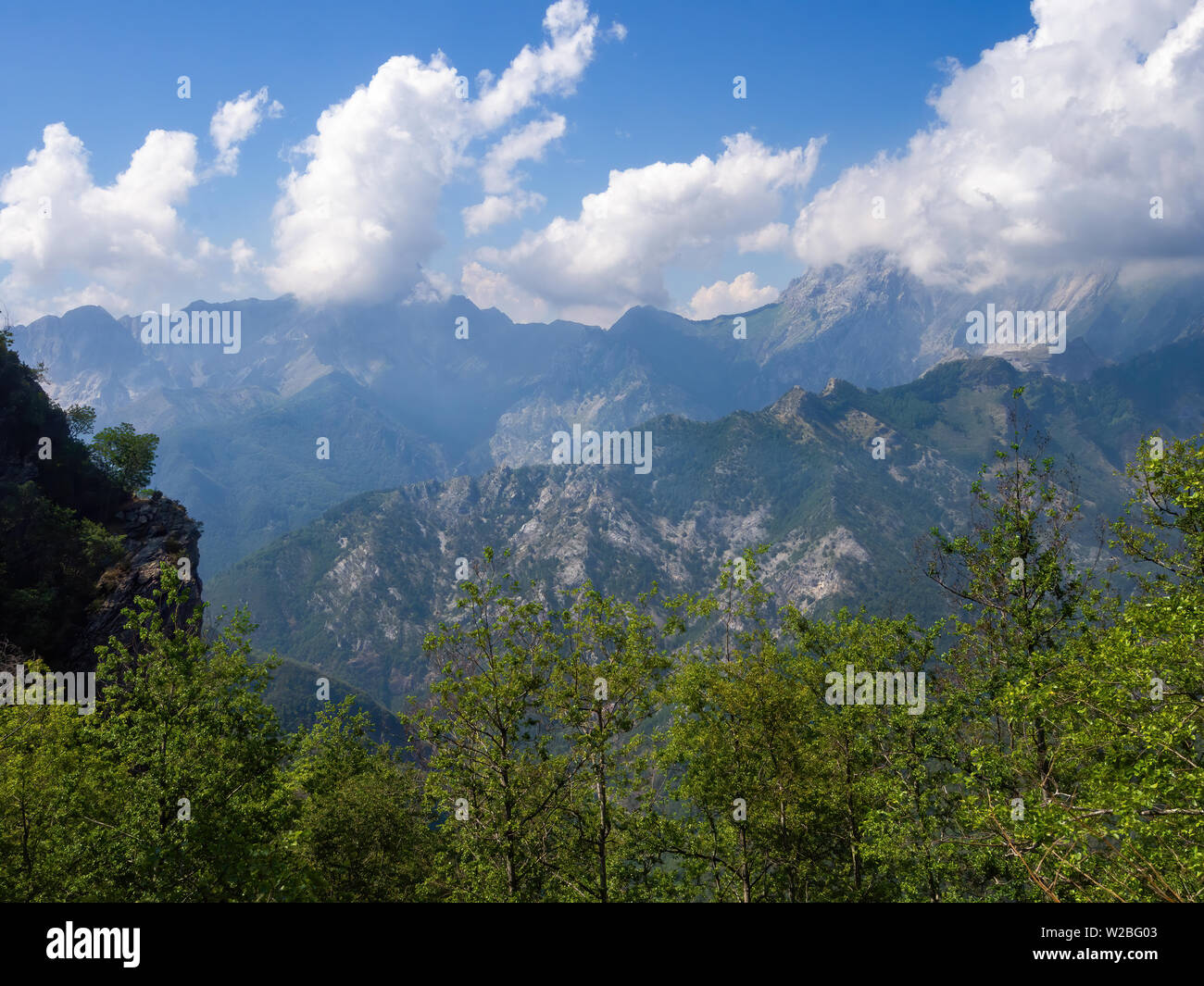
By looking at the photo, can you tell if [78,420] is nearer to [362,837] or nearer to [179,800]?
[362,837]

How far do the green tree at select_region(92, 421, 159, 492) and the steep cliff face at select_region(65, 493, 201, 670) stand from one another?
687cm

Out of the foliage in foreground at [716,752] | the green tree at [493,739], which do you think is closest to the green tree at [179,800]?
the foliage in foreground at [716,752]

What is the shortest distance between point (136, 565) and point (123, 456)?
31261mm

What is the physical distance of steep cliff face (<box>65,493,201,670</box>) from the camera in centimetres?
6856

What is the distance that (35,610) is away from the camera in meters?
65.6

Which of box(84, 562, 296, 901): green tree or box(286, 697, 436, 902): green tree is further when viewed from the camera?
box(286, 697, 436, 902): green tree

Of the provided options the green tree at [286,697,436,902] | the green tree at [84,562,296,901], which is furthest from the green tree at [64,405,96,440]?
the green tree at [84,562,296,901]

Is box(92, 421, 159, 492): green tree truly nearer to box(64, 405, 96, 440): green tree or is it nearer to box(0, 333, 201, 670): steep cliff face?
box(0, 333, 201, 670): steep cliff face

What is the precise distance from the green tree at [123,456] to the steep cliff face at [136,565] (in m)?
6.87

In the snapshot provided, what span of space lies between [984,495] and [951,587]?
19.8 feet

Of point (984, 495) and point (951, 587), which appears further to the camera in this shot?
point (951, 587)
